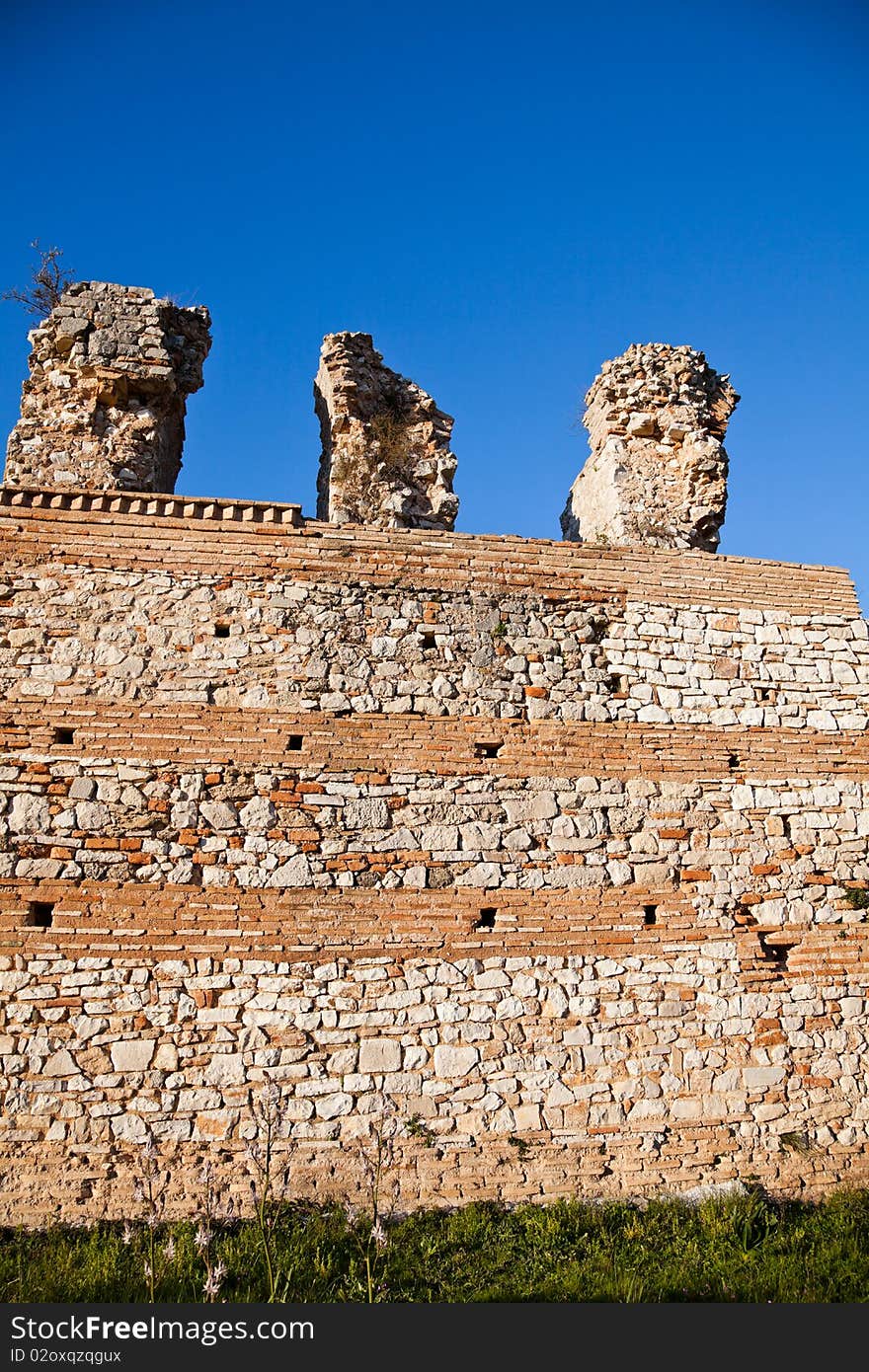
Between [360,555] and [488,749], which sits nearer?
[488,749]

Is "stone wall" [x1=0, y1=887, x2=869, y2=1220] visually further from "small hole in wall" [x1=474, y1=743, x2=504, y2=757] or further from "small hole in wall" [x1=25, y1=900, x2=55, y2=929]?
"small hole in wall" [x1=474, y1=743, x2=504, y2=757]

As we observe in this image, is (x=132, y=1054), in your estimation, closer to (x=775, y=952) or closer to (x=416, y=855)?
(x=416, y=855)

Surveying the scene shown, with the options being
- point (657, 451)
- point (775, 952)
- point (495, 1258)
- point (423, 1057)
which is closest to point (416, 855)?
point (423, 1057)

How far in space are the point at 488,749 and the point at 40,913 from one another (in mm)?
3831

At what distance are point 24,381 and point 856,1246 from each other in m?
11.0

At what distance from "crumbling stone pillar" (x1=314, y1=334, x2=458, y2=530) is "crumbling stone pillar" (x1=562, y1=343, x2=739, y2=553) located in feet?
6.51

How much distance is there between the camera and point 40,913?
7047mm

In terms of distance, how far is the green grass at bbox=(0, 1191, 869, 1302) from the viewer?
5402 mm

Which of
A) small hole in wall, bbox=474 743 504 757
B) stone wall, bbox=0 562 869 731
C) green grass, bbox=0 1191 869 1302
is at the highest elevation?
stone wall, bbox=0 562 869 731

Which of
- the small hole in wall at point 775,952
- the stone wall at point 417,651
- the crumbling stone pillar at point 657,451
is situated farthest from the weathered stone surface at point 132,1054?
the crumbling stone pillar at point 657,451

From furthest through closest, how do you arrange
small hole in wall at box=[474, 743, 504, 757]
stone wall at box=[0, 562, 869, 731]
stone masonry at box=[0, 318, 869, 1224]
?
small hole in wall at box=[474, 743, 504, 757], stone wall at box=[0, 562, 869, 731], stone masonry at box=[0, 318, 869, 1224]

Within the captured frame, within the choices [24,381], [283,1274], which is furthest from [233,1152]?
[24,381]

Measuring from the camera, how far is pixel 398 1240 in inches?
240

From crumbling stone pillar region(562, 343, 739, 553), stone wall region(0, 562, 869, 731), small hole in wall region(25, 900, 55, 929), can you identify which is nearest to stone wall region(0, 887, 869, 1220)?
small hole in wall region(25, 900, 55, 929)
